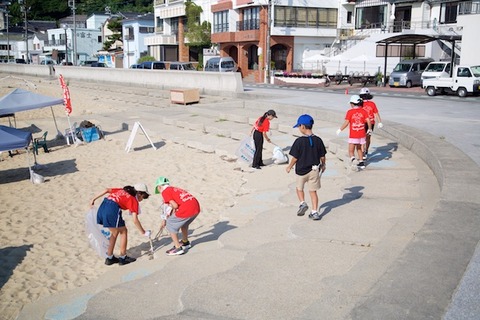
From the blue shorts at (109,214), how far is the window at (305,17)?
1642 inches

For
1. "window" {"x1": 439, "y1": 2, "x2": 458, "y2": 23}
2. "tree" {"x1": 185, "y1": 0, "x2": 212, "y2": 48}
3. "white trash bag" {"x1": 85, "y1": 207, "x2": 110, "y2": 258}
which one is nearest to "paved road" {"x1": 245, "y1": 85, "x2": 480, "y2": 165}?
"white trash bag" {"x1": 85, "y1": 207, "x2": 110, "y2": 258}

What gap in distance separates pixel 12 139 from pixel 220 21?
1681 inches

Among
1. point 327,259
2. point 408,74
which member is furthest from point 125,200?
point 408,74

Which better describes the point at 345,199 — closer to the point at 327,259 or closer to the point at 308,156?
the point at 308,156

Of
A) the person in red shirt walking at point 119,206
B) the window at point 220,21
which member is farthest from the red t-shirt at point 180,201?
the window at point 220,21

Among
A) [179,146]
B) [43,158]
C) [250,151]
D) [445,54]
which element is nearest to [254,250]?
[250,151]

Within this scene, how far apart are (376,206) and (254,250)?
109 inches

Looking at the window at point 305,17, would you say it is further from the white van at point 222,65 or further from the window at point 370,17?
the white van at point 222,65

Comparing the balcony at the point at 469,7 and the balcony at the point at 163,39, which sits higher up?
the balcony at the point at 469,7

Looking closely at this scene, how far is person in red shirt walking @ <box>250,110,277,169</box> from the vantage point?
12.0m

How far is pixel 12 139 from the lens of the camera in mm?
13070

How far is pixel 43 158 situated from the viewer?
1639cm

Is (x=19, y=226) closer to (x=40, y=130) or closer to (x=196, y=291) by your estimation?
(x=196, y=291)

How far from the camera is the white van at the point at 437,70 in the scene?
100 ft
